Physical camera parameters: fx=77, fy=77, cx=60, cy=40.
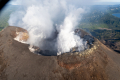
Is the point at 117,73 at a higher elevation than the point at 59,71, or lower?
lower

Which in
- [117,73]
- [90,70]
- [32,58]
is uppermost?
[32,58]

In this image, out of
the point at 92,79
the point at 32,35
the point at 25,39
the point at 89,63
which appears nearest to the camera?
the point at 92,79

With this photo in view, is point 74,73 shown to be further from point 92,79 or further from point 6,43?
point 6,43

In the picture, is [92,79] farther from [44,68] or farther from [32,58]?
[32,58]

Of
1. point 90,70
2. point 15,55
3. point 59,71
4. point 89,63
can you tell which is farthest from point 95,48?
point 15,55

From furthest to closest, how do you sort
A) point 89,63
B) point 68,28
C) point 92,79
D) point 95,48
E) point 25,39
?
point 68,28 < point 25,39 < point 95,48 < point 89,63 < point 92,79

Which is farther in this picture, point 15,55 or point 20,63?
point 15,55

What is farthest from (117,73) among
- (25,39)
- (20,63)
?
(25,39)
